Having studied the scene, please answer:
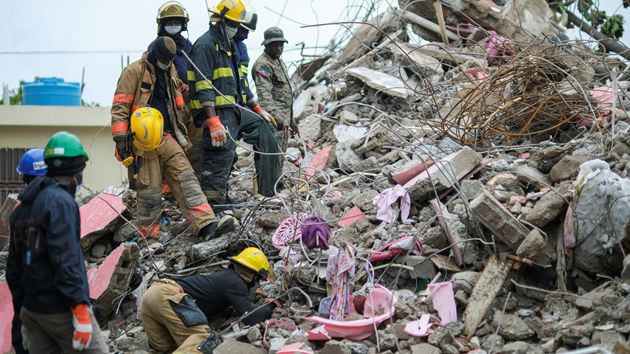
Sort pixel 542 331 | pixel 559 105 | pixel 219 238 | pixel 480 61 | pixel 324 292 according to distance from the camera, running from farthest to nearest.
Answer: pixel 480 61 < pixel 559 105 < pixel 219 238 < pixel 324 292 < pixel 542 331

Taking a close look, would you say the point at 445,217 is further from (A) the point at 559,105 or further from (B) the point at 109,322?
(B) the point at 109,322

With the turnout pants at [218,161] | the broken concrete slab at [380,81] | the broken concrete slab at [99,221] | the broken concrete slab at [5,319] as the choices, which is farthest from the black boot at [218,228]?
the broken concrete slab at [380,81]

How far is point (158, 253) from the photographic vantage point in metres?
4.48

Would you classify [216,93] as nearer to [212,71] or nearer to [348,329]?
[212,71]

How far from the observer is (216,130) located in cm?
451

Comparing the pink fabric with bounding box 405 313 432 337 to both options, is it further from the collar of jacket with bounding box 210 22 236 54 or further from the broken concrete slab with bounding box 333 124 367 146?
the broken concrete slab with bounding box 333 124 367 146

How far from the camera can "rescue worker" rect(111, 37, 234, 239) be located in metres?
4.25

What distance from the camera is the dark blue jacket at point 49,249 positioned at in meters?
2.31

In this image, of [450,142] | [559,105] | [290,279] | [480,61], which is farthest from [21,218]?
[480,61]

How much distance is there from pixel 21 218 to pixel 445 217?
2.59 m

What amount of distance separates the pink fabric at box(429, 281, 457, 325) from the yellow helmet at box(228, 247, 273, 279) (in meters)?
1.17

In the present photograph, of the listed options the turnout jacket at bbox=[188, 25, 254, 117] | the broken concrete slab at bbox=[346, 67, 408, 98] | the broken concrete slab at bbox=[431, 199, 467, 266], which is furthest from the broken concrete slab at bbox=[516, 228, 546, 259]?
the broken concrete slab at bbox=[346, 67, 408, 98]

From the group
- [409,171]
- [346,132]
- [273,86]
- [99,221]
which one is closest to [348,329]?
[409,171]

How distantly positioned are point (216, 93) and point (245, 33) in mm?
804
